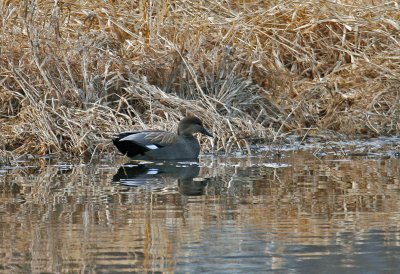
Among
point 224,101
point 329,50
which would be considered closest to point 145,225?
point 224,101

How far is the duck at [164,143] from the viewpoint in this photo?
992 centimetres

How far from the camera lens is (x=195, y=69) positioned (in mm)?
12180

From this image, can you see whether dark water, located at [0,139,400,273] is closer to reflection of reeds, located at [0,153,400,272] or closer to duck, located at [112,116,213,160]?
reflection of reeds, located at [0,153,400,272]

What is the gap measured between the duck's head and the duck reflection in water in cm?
40

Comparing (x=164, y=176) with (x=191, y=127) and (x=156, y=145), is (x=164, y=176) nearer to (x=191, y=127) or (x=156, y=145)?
(x=156, y=145)

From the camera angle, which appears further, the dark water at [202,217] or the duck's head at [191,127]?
the duck's head at [191,127]

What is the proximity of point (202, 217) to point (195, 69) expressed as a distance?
5.87 meters

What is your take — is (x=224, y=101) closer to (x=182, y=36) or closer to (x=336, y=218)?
(x=182, y=36)

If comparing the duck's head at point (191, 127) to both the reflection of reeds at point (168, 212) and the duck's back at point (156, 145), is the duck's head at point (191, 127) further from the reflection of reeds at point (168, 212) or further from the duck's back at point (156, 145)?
the reflection of reeds at point (168, 212)

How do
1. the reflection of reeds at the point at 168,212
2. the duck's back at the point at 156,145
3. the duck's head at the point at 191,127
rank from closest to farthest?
1. the reflection of reeds at the point at 168,212
2. the duck's back at the point at 156,145
3. the duck's head at the point at 191,127

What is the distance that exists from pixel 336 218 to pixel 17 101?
18.5 feet

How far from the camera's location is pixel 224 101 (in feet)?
38.9

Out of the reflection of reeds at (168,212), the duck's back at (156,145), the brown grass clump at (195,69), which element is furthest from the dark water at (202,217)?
the brown grass clump at (195,69)

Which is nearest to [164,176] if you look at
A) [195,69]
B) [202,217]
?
[202,217]
